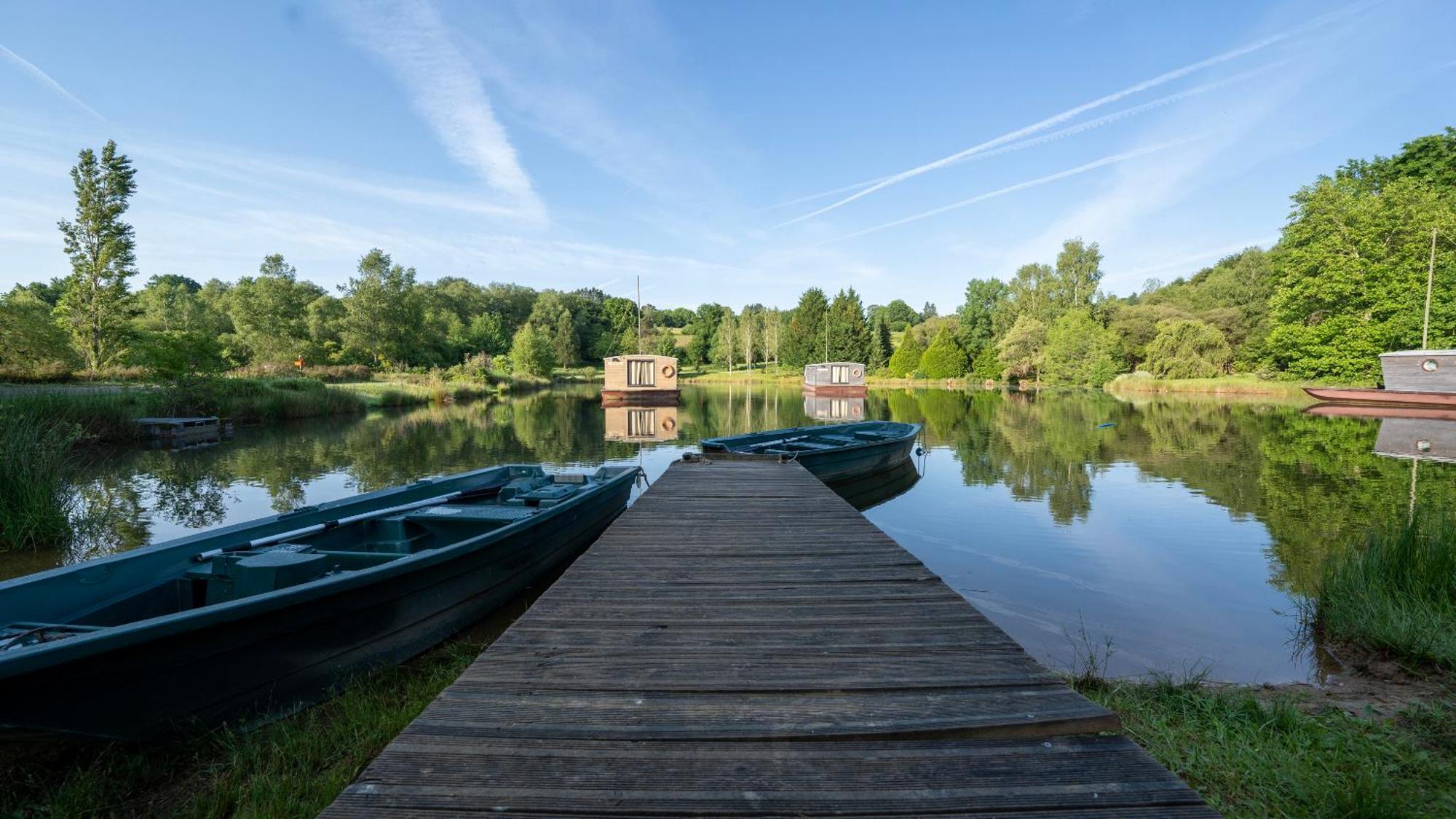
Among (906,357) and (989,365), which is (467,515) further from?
(906,357)

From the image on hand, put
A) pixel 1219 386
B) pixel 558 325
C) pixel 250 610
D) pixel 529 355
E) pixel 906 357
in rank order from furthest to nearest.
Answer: pixel 558 325, pixel 906 357, pixel 529 355, pixel 1219 386, pixel 250 610

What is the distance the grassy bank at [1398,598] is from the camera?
429 cm

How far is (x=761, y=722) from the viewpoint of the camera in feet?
7.11

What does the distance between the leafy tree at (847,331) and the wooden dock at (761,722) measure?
5619 cm

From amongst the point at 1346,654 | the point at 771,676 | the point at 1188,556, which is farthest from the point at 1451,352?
the point at 771,676

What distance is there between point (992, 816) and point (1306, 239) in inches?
1826

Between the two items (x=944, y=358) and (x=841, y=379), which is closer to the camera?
(x=841, y=379)

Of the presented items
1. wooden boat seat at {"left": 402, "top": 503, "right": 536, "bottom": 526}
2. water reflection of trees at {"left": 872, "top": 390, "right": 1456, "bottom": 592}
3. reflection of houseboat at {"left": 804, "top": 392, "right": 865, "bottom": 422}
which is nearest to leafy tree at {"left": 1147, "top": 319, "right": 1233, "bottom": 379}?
water reflection of trees at {"left": 872, "top": 390, "right": 1456, "bottom": 592}

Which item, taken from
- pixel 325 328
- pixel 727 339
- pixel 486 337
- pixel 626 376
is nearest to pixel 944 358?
pixel 727 339

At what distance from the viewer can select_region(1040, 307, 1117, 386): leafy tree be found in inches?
1720

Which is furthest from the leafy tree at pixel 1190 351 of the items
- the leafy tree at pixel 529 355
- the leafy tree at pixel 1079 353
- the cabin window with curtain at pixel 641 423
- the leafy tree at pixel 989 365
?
the leafy tree at pixel 529 355

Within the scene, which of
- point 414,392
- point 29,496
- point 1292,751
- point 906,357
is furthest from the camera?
A: point 906,357

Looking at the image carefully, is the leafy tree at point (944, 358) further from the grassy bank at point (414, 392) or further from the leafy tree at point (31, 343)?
the leafy tree at point (31, 343)

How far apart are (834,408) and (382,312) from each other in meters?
30.5
